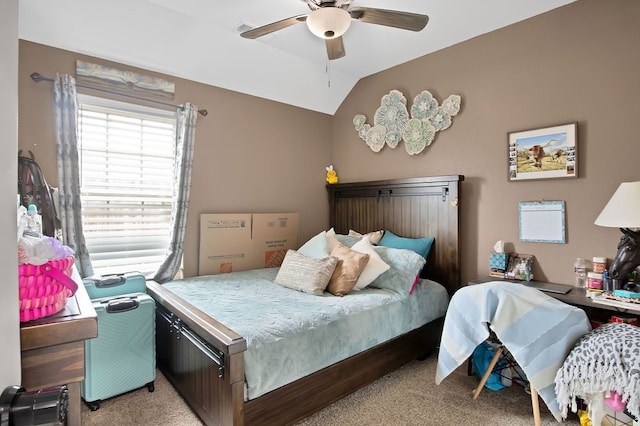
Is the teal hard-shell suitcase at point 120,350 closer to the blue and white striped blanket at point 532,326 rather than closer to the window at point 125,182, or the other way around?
the window at point 125,182

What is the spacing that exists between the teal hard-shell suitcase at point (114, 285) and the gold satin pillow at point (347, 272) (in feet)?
4.92

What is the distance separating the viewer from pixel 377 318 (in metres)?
2.43

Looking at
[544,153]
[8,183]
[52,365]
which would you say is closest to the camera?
[8,183]

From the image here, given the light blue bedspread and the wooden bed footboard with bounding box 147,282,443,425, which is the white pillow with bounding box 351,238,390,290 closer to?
the light blue bedspread

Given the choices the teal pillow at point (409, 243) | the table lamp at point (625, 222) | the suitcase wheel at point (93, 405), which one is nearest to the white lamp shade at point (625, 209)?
the table lamp at point (625, 222)

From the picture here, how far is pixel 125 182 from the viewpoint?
115 inches

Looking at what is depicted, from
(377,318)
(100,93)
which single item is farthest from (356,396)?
(100,93)

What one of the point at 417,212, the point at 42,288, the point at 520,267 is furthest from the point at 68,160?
the point at 520,267

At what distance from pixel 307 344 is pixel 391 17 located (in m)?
2.01

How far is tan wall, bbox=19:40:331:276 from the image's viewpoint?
2508 millimetres

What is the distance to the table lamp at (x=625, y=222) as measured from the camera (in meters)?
2.02

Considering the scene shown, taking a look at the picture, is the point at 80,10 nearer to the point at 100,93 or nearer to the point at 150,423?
the point at 100,93

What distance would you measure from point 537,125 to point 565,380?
192 centimetres

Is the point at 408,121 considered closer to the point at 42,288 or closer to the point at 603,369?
the point at 603,369
